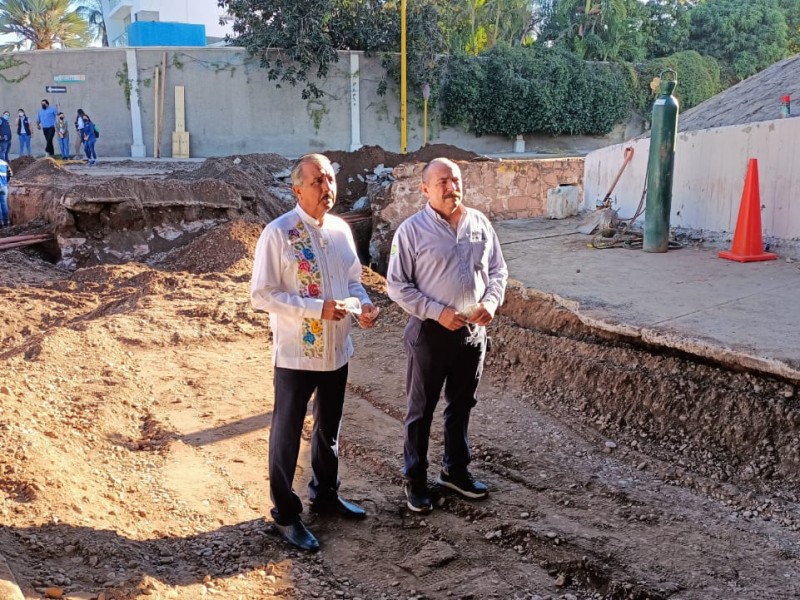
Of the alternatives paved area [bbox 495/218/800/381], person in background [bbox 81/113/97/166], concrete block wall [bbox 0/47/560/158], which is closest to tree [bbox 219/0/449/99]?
concrete block wall [bbox 0/47/560/158]

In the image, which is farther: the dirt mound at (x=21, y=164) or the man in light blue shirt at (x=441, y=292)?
the dirt mound at (x=21, y=164)

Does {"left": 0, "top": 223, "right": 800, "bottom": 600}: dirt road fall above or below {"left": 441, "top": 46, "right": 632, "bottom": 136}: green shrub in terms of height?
below

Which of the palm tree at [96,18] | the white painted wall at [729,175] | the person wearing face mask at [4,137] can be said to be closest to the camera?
the white painted wall at [729,175]

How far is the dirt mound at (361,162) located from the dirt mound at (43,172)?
523cm

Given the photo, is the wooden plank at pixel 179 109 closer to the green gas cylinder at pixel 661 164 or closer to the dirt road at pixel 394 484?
the dirt road at pixel 394 484

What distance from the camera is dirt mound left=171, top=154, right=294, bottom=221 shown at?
12617mm

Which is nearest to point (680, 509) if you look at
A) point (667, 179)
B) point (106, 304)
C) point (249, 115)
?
point (667, 179)

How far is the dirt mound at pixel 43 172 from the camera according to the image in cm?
1423

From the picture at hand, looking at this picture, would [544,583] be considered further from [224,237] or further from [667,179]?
[224,237]

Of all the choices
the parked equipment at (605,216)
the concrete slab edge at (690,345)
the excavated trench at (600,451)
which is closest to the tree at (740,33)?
the parked equipment at (605,216)

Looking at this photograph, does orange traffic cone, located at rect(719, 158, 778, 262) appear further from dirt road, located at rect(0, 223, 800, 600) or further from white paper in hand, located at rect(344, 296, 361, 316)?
white paper in hand, located at rect(344, 296, 361, 316)

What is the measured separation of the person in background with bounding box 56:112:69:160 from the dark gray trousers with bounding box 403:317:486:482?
20873 millimetres

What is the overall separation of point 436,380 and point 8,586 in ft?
6.63

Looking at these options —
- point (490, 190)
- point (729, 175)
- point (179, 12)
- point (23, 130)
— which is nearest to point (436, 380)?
point (729, 175)
